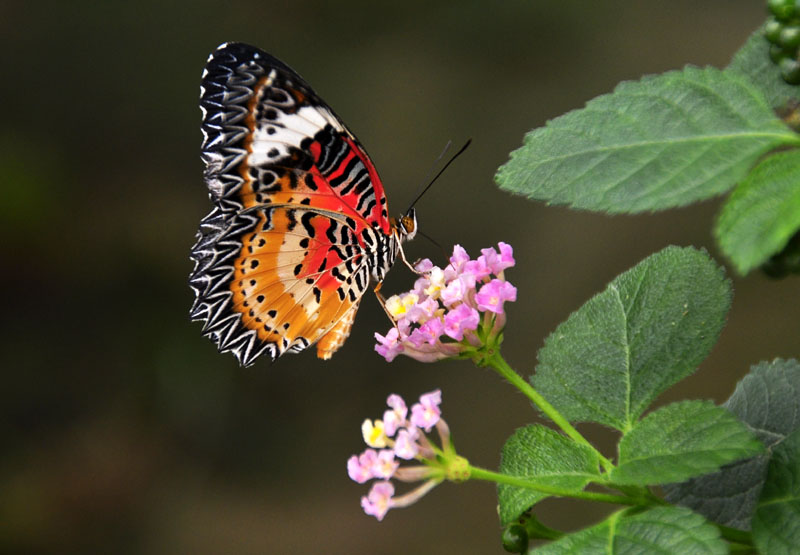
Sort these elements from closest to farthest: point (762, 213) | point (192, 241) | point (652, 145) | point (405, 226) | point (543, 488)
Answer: point (762, 213) → point (652, 145) → point (543, 488) → point (405, 226) → point (192, 241)

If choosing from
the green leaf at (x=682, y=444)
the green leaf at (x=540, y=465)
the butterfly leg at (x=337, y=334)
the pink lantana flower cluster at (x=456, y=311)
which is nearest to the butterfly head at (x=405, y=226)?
the butterfly leg at (x=337, y=334)

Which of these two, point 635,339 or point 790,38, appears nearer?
point 790,38

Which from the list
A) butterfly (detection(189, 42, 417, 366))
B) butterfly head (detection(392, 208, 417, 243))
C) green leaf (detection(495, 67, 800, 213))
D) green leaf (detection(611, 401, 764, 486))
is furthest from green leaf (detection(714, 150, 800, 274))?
butterfly head (detection(392, 208, 417, 243))

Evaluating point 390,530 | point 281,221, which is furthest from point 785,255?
point 390,530

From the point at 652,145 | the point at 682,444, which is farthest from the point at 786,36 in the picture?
the point at 682,444

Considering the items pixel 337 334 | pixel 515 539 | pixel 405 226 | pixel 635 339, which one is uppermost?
pixel 635 339

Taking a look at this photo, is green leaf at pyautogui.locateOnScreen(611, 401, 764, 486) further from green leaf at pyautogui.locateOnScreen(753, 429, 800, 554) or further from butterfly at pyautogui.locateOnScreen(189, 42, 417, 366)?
butterfly at pyautogui.locateOnScreen(189, 42, 417, 366)

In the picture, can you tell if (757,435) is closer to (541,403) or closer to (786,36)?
(541,403)
